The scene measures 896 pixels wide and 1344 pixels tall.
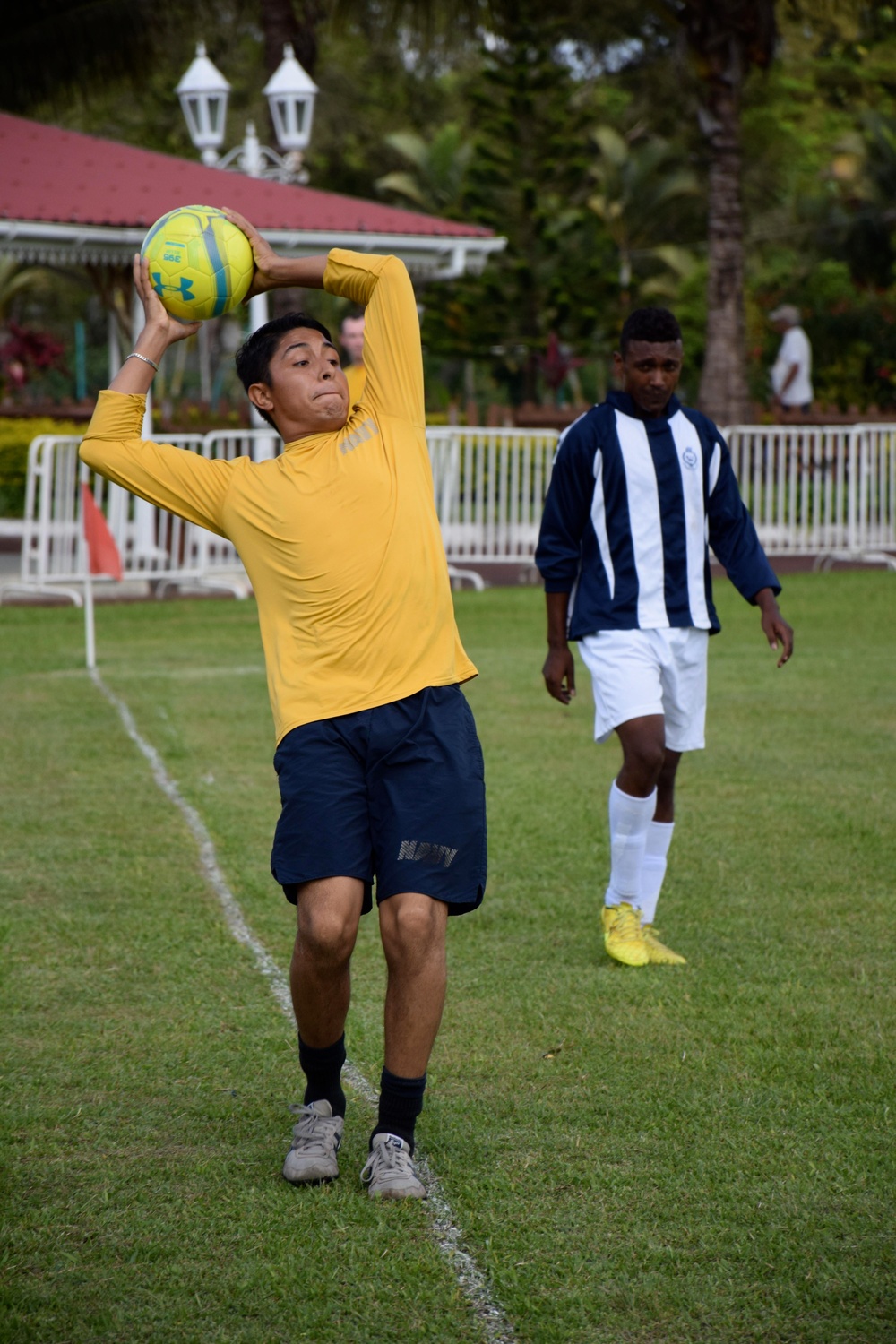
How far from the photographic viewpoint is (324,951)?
3781 millimetres

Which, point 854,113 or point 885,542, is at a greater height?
point 854,113

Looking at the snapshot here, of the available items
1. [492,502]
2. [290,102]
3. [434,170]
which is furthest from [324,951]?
[434,170]

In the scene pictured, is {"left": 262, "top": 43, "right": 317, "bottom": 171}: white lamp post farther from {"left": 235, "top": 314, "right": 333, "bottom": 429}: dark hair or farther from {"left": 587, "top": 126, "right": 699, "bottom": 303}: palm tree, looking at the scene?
{"left": 587, "top": 126, "right": 699, "bottom": 303}: palm tree

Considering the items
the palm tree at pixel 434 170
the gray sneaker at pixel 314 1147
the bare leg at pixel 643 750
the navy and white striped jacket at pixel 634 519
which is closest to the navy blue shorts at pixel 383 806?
the gray sneaker at pixel 314 1147

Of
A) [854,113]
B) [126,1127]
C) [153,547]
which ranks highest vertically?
[854,113]

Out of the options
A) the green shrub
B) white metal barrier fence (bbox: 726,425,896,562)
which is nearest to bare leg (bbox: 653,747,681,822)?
white metal barrier fence (bbox: 726,425,896,562)

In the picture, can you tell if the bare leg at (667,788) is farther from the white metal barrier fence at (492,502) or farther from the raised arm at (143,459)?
the white metal barrier fence at (492,502)

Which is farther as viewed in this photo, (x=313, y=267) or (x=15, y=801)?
(x=15, y=801)

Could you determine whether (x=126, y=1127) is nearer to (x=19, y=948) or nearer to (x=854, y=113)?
(x=19, y=948)

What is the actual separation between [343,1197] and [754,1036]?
1.58m

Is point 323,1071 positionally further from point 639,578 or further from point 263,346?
point 639,578

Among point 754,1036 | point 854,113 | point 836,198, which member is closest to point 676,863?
point 754,1036

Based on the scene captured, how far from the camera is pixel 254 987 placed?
5402mm

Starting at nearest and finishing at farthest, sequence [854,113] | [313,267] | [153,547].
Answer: [313,267], [153,547], [854,113]
